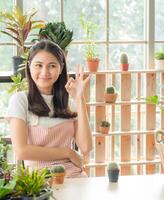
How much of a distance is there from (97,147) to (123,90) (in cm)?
55

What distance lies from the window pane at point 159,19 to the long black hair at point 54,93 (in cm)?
186

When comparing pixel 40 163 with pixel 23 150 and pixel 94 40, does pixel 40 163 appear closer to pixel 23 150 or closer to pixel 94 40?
pixel 23 150

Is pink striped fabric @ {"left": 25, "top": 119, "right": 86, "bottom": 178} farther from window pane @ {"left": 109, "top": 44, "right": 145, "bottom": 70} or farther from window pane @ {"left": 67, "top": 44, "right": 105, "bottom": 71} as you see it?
window pane @ {"left": 109, "top": 44, "right": 145, "bottom": 70}

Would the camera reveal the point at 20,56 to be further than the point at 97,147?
No

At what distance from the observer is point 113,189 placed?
2.37 m

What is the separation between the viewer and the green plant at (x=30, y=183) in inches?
78.1

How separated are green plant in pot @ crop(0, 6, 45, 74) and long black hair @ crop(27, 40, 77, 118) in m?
1.07

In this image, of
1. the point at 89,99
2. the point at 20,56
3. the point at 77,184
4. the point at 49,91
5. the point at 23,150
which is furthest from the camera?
the point at 89,99

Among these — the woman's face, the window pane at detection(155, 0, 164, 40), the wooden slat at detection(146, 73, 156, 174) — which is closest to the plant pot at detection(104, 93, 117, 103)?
the wooden slat at detection(146, 73, 156, 174)

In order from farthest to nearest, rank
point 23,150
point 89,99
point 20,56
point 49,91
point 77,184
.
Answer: point 89,99 < point 20,56 < point 49,91 < point 23,150 < point 77,184

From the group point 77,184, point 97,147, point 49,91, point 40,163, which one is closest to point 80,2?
point 97,147

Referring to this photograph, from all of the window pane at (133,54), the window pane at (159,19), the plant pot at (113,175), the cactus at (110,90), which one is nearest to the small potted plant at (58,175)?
the plant pot at (113,175)

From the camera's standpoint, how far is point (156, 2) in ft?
15.2

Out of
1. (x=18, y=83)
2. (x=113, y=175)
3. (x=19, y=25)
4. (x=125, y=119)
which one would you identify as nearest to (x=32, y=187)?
(x=113, y=175)
